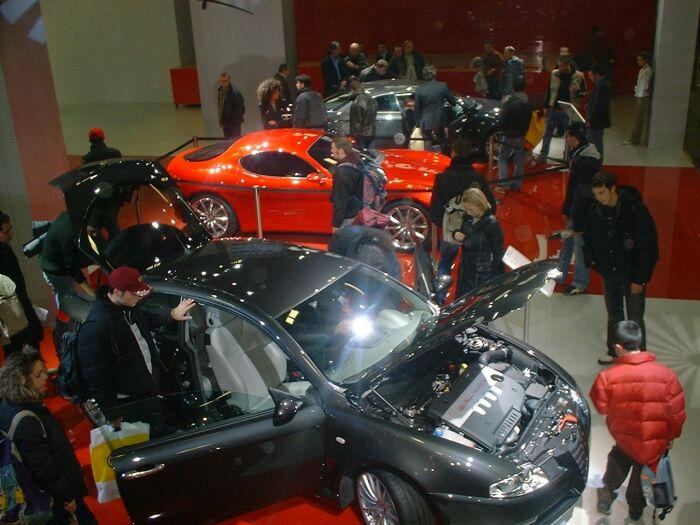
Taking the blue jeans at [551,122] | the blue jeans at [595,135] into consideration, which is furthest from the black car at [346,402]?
the blue jeans at [551,122]

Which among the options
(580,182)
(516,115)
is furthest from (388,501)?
(516,115)

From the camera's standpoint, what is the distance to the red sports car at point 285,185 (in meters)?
8.66

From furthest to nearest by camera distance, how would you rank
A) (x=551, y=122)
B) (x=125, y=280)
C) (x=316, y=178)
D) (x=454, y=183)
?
(x=551, y=122) < (x=316, y=178) < (x=454, y=183) < (x=125, y=280)

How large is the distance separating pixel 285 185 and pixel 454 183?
2.38 metres

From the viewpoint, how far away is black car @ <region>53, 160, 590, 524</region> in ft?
13.7

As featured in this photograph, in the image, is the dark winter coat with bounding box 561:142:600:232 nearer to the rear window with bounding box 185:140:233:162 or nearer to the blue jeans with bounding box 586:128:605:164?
the blue jeans with bounding box 586:128:605:164

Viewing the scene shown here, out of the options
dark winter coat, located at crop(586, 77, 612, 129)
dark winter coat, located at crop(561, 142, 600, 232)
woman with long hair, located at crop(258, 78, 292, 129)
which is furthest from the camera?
woman with long hair, located at crop(258, 78, 292, 129)

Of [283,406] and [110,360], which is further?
[110,360]

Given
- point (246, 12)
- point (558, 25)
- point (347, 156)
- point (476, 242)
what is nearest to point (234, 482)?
point (476, 242)

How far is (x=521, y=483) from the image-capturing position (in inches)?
160

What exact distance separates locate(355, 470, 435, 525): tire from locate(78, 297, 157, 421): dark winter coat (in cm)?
158

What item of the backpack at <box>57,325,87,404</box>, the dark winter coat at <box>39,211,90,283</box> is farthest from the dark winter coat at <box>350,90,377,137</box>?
the backpack at <box>57,325,87,404</box>

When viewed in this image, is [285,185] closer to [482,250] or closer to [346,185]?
[346,185]

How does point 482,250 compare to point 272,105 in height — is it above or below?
→ below
